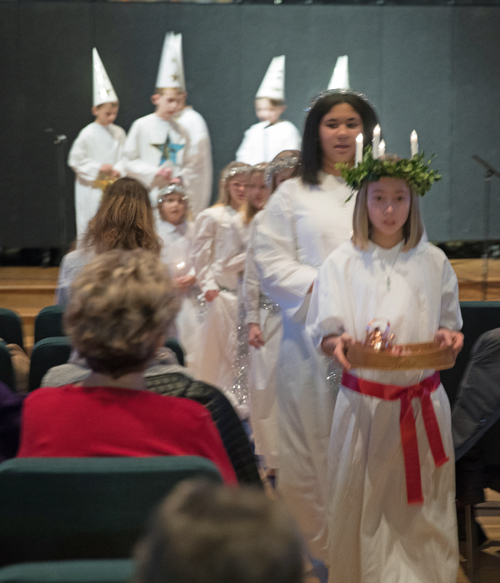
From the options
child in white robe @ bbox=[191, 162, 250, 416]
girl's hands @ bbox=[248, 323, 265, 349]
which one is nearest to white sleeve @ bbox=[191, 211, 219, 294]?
child in white robe @ bbox=[191, 162, 250, 416]

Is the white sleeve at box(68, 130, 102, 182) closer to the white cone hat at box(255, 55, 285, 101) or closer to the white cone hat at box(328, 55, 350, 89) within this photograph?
the white cone hat at box(255, 55, 285, 101)

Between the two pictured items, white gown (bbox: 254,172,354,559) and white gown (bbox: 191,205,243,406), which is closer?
white gown (bbox: 254,172,354,559)

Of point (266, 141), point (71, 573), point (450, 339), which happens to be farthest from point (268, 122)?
point (71, 573)

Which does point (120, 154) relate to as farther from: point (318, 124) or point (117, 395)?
point (117, 395)

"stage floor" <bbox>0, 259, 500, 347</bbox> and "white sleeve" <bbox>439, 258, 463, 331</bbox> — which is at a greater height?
"white sleeve" <bbox>439, 258, 463, 331</bbox>

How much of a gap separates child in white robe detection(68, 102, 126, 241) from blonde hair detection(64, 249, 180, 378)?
23.0ft

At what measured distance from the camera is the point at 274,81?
8.61 m

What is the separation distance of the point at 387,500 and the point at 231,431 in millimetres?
Answer: 718

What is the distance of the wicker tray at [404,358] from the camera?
76.1 inches

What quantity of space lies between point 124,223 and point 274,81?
660cm

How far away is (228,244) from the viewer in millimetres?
4691

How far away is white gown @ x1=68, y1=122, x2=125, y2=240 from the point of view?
8195mm

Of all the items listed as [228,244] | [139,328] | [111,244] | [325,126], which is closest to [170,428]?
[139,328]

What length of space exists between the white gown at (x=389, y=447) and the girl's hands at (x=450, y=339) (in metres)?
0.03
